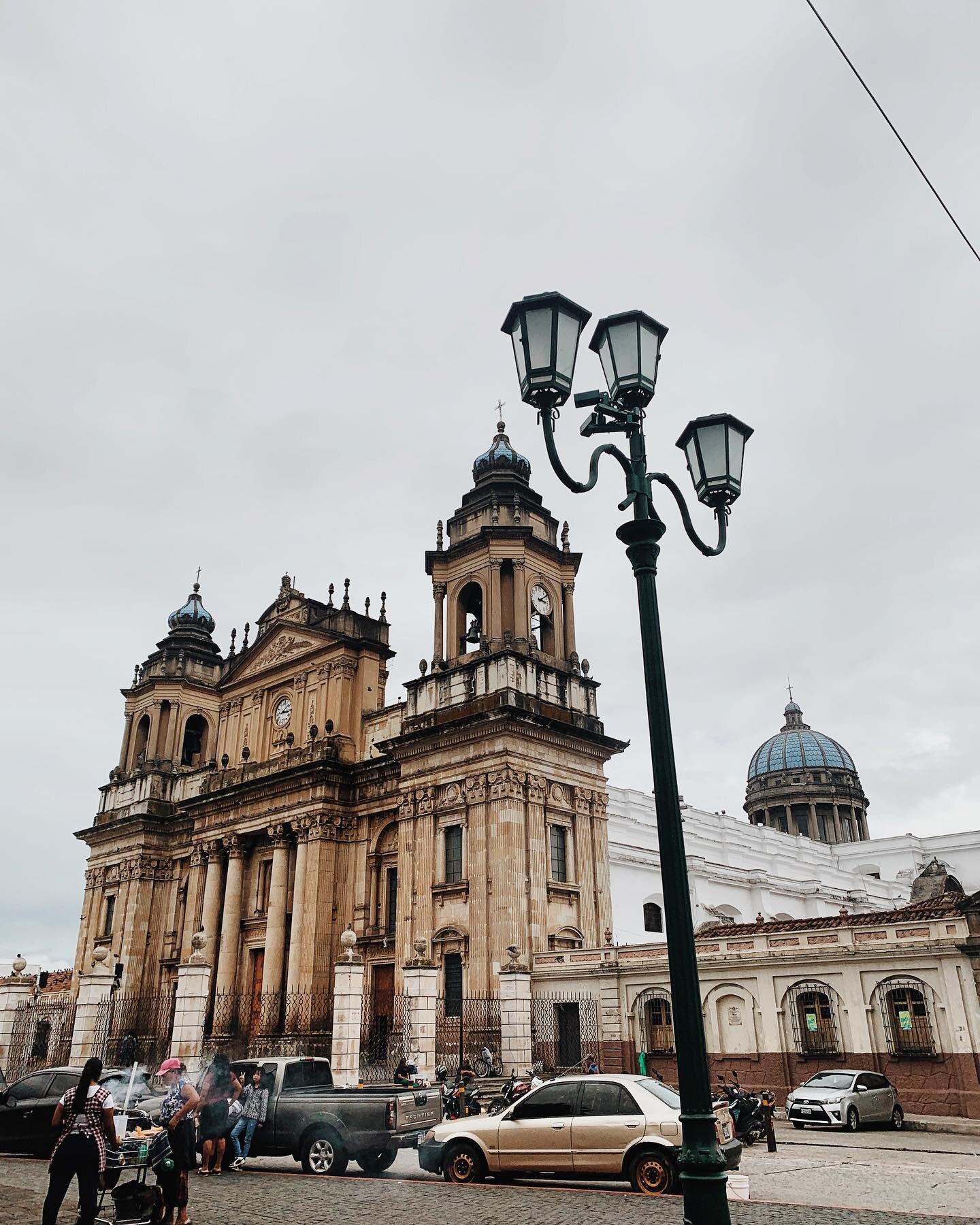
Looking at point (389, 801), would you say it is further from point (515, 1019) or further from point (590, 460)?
point (590, 460)

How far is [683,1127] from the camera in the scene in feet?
20.2

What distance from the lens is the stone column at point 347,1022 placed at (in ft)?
82.6

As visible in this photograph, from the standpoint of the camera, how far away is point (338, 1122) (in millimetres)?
15234

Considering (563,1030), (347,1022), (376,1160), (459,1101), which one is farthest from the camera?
(563,1030)

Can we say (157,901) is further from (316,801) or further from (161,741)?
(316,801)

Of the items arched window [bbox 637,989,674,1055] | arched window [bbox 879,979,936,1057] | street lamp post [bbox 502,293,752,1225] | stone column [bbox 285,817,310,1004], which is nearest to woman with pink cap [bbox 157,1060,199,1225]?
street lamp post [bbox 502,293,752,1225]

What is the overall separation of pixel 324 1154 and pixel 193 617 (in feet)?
140

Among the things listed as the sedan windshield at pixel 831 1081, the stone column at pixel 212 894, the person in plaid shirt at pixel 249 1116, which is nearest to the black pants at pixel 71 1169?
the person in plaid shirt at pixel 249 1116

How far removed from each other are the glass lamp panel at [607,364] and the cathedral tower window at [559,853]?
2480 centimetres

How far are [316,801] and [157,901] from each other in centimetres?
1398

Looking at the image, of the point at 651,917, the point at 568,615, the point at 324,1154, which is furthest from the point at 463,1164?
the point at 651,917

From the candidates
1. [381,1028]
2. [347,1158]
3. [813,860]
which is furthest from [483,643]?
[813,860]

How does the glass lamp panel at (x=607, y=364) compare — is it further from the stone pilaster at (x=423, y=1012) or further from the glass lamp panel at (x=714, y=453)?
the stone pilaster at (x=423, y=1012)

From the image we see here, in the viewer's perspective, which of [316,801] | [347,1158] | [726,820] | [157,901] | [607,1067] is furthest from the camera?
[726,820]
